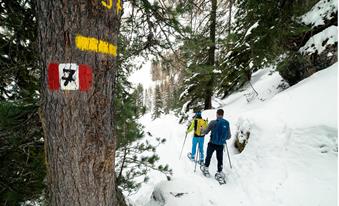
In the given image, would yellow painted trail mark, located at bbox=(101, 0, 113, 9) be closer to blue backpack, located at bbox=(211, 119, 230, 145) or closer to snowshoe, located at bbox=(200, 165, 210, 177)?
blue backpack, located at bbox=(211, 119, 230, 145)

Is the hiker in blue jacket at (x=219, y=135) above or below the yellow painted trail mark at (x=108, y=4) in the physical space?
below

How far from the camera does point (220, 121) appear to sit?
5.64 m

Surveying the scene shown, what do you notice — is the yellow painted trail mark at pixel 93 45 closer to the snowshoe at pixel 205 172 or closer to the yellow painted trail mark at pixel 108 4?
the yellow painted trail mark at pixel 108 4

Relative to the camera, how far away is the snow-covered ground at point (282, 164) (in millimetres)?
4051

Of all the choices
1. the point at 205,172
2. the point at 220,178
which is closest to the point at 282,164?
the point at 220,178

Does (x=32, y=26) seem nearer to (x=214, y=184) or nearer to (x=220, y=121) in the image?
(x=220, y=121)

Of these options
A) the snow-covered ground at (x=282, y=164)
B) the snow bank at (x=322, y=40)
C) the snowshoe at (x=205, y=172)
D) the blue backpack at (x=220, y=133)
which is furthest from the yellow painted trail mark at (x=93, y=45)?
the snow bank at (x=322, y=40)

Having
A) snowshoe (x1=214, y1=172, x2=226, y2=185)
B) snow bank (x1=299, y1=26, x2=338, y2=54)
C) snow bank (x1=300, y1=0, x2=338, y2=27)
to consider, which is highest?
snow bank (x1=300, y1=0, x2=338, y2=27)

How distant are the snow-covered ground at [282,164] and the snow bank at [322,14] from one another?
1.78m

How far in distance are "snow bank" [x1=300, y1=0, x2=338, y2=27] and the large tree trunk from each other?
7.55 meters

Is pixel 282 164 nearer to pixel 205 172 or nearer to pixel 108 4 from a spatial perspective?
pixel 205 172

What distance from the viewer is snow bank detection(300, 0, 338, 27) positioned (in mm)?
6718

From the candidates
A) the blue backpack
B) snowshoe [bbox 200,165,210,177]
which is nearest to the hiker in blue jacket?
the blue backpack

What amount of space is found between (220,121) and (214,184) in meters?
1.70
